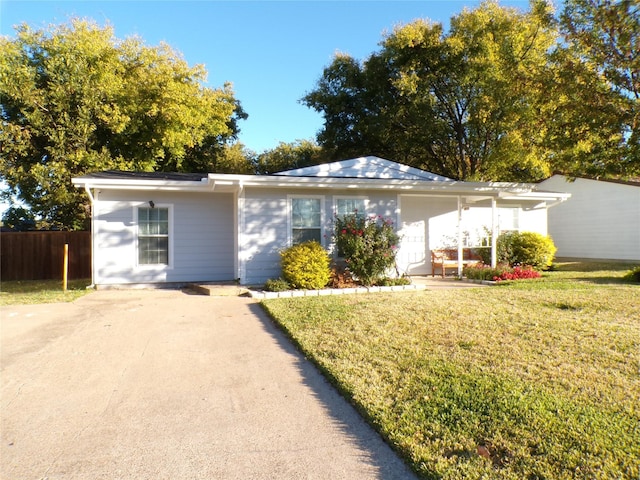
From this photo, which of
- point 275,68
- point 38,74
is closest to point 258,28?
point 275,68

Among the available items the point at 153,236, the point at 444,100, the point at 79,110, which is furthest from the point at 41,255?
the point at 444,100

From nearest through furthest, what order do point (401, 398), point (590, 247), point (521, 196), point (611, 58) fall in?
point (401, 398) < point (611, 58) < point (521, 196) < point (590, 247)

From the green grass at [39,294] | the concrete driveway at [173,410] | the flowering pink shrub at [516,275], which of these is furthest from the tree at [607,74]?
the green grass at [39,294]

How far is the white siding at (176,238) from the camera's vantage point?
10.4 metres

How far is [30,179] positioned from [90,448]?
15.7 meters

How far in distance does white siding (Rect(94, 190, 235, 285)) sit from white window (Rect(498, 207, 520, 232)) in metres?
8.76

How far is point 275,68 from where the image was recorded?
553 inches

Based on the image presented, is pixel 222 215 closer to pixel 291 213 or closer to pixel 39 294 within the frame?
pixel 291 213

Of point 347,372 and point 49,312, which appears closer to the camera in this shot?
point 347,372

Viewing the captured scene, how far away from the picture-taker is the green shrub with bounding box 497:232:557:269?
1257cm

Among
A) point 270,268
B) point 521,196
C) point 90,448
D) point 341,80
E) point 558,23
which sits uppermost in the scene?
point 341,80

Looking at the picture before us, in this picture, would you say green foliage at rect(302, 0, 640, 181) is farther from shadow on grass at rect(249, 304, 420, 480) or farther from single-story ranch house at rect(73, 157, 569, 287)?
shadow on grass at rect(249, 304, 420, 480)

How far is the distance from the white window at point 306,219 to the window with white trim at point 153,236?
3.34 meters

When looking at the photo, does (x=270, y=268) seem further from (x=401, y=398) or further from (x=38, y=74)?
(x=38, y=74)
